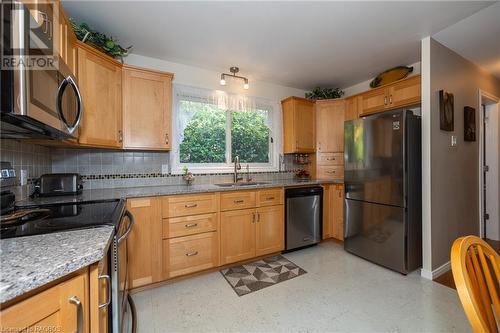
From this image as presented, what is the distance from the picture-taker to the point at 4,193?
1.19 m

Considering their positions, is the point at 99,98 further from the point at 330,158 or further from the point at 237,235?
the point at 330,158

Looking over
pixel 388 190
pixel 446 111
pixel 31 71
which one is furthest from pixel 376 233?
pixel 31 71

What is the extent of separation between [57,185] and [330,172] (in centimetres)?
330

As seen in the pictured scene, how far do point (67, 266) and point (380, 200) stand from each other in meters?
2.61

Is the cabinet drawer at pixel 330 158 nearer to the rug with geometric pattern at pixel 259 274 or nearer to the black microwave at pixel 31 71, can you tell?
the rug with geometric pattern at pixel 259 274

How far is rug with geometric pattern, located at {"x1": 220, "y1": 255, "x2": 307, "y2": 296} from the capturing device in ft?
6.75

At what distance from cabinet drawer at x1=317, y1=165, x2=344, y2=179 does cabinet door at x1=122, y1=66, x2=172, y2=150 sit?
2326 mm

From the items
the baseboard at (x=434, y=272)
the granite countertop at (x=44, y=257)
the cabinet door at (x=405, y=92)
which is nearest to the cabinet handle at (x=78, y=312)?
the granite countertop at (x=44, y=257)

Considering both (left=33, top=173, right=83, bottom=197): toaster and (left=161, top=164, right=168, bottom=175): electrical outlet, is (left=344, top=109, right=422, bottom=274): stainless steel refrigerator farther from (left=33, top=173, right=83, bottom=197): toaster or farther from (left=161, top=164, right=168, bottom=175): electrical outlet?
(left=33, top=173, right=83, bottom=197): toaster

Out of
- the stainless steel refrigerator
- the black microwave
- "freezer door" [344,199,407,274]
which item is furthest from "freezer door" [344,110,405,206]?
the black microwave

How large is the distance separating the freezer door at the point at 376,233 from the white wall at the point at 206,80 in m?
1.94

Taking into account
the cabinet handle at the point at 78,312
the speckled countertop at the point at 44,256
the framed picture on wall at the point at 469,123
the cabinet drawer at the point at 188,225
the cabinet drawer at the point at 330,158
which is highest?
the framed picture on wall at the point at 469,123

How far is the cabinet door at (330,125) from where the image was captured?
11.0 ft

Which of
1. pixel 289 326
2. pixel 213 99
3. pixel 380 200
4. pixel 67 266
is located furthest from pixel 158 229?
pixel 380 200
